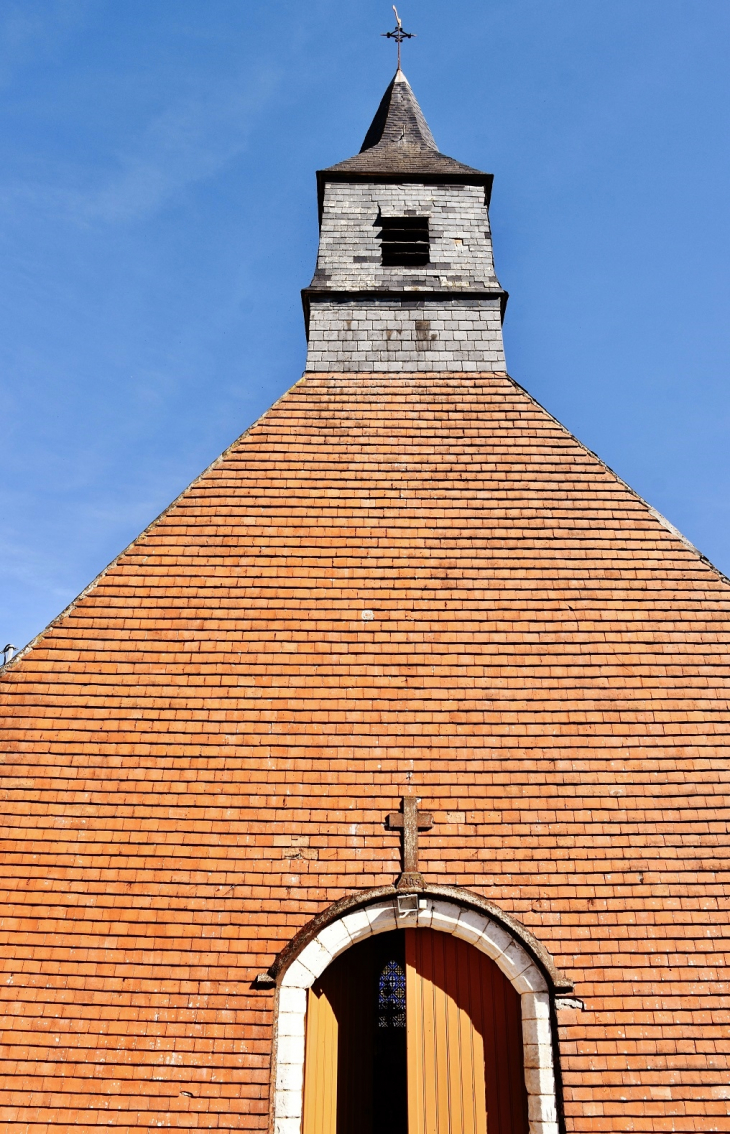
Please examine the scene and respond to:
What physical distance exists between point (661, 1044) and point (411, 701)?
2.90m

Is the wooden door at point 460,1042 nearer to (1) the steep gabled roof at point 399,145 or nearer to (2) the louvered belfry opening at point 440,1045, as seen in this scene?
(2) the louvered belfry opening at point 440,1045

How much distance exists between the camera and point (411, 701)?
6441mm

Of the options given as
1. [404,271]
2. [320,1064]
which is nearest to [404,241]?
[404,271]

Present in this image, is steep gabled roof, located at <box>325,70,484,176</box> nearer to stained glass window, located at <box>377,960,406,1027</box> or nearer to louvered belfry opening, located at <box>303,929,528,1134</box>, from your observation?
louvered belfry opening, located at <box>303,929,528,1134</box>

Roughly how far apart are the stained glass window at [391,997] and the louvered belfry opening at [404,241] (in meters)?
8.53

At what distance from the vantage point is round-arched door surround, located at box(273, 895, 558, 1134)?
202 inches

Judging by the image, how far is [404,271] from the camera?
9.83 m

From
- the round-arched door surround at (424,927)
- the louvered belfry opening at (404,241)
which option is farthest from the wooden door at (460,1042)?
the louvered belfry opening at (404,241)

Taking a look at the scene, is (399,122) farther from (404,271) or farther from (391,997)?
(391,997)

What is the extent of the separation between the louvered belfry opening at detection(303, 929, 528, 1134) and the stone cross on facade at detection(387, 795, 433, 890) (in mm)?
516

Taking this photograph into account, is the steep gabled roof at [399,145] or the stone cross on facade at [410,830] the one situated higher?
the steep gabled roof at [399,145]

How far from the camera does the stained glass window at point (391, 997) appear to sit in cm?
855

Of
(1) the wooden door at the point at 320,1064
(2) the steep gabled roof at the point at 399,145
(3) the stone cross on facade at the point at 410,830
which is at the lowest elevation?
(1) the wooden door at the point at 320,1064

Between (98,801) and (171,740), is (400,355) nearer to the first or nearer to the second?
(171,740)
